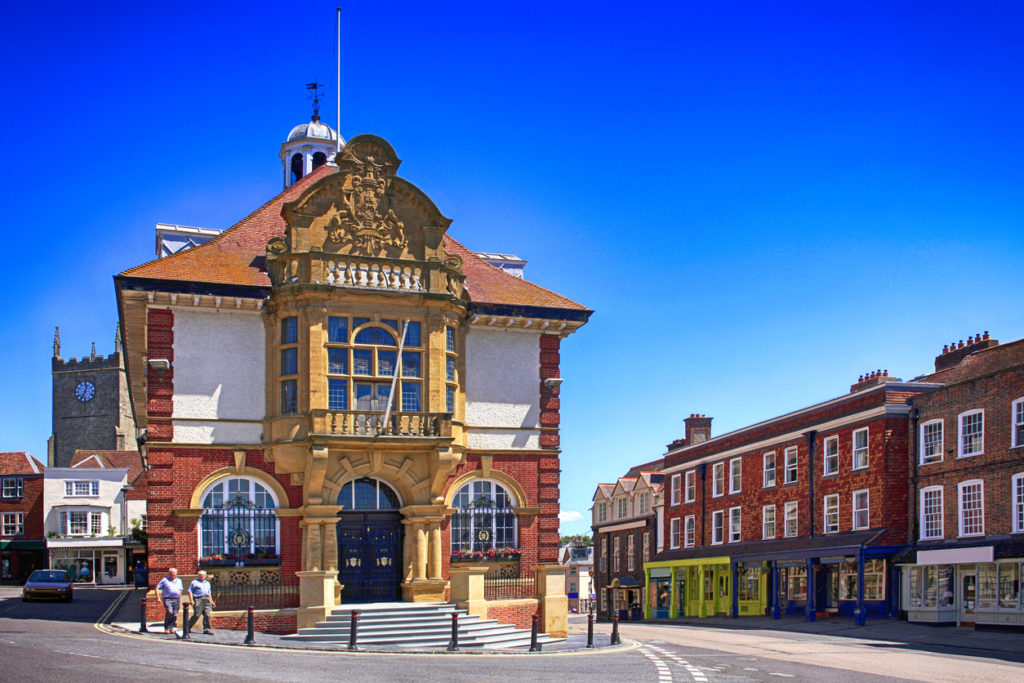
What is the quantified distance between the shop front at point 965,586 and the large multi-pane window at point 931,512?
2.94 feet

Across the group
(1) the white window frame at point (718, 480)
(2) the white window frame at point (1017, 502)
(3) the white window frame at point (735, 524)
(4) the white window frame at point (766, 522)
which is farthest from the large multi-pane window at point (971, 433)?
(1) the white window frame at point (718, 480)

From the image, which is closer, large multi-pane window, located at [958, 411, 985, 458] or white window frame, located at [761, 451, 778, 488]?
large multi-pane window, located at [958, 411, 985, 458]

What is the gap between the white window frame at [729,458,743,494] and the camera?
5257cm

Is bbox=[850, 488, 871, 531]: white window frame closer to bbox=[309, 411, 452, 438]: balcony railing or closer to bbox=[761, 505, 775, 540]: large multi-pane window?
bbox=[761, 505, 775, 540]: large multi-pane window

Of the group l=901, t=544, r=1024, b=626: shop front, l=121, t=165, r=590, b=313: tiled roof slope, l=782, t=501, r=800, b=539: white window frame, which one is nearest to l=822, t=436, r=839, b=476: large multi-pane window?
l=782, t=501, r=800, b=539: white window frame

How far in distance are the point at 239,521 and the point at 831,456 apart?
2562 centimetres

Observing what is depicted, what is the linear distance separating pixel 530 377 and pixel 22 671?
1630 centimetres

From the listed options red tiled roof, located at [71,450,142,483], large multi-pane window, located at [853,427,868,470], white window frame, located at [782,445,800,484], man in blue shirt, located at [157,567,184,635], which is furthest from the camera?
red tiled roof, located at [71,450,142,483]

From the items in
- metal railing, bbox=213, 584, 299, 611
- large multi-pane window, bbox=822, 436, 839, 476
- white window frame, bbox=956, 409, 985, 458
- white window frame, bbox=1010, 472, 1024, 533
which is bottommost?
metal railing, bbox=213, 584, 299, 611

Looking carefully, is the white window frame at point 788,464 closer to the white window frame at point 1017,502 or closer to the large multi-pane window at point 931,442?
the large multi-pane window at point 931,442

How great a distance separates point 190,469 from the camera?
27.0 metres

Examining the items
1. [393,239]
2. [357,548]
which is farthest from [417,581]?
[393,239]

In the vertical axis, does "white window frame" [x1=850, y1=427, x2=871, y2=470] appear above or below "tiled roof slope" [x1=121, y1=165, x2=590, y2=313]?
below

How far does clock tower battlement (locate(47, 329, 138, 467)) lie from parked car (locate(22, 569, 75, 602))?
82.1 m
